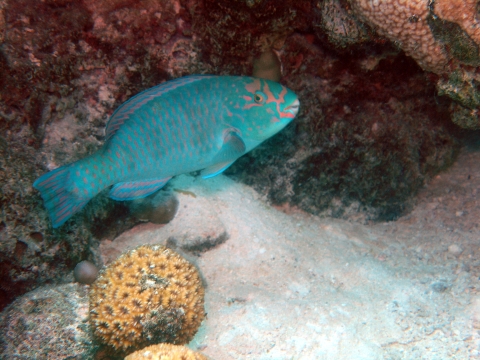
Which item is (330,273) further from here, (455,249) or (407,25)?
(407,25)

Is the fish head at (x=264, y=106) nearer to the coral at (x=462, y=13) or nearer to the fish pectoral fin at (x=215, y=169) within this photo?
the fish pectoral fin at (x=215, y=169)

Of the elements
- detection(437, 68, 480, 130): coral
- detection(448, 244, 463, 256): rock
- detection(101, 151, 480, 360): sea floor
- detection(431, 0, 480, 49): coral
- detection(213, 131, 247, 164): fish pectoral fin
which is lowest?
detection(448, 244, 463, 256): rock

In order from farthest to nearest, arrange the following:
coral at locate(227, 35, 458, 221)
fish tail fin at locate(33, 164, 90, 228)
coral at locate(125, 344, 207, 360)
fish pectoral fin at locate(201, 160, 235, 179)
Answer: coral at locate(227, 35, 458, 221) → fish pectoral fin at locate(201, 160, 235, 179) → fish tail fin at locate(33, 164, 90, 228) → coral at locate(125, 344, 207, 360)

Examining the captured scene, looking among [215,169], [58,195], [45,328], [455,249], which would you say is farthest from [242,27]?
[455,249]

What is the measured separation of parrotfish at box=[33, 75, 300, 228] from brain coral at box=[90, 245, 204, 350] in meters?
0.66

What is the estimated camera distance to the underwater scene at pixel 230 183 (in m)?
2.65

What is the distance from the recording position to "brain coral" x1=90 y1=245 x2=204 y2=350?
2.54m

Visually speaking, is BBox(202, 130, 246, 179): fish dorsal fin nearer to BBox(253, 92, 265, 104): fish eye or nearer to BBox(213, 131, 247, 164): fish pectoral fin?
BBox(213, 131, 247, 164): fish pectoral fin

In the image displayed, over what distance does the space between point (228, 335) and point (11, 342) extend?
179 cm

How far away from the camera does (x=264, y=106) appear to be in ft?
9.80

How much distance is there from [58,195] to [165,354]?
160 centimetres

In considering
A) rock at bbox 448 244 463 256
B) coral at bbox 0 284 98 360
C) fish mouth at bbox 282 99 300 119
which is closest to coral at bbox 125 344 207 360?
coral at bbox 0 284 98 360

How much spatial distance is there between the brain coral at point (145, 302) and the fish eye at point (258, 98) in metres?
1.73

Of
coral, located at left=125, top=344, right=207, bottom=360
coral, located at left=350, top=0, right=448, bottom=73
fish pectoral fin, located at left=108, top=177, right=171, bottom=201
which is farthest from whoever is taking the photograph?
fish pectoral fin, located at left=108, top=177, right=171, bottom=201
